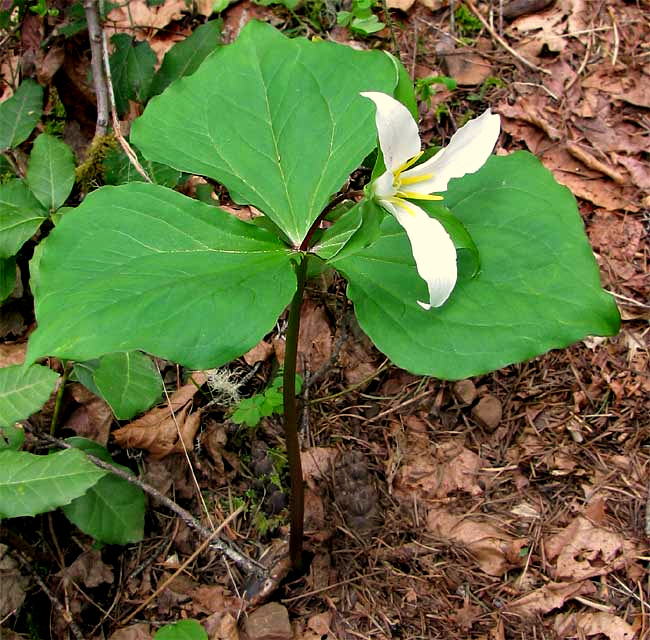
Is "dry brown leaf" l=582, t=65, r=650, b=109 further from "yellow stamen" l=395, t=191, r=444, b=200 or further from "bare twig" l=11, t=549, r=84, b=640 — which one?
"bare twig" l=11, t=549, r=84, b=640

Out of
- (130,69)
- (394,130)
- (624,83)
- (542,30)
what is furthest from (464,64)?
(394,130)

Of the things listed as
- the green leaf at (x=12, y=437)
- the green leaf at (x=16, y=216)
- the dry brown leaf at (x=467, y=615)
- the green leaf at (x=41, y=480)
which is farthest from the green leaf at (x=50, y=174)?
the dry brown leaf at (x=467, y=615)

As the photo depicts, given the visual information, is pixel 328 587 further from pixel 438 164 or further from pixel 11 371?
pixel 438 164

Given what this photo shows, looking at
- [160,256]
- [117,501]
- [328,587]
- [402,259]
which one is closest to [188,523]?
[117,501]

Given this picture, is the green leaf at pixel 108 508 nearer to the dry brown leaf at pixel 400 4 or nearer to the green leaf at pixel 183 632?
the green leaf at pixel 183 632

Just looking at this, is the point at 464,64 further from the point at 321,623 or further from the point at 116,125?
the point at 321,623

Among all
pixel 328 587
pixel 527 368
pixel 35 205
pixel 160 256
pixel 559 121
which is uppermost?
pixel 160 256
